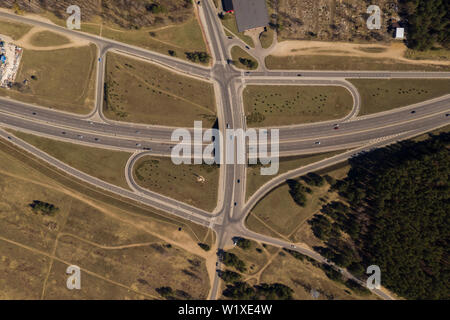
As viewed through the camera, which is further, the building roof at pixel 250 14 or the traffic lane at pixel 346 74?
the traffic lane at pixel 346 74

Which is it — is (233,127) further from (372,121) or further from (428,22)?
(428,22)

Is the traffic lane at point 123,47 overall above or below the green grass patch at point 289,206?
above

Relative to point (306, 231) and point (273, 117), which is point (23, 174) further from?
point (306, 231)

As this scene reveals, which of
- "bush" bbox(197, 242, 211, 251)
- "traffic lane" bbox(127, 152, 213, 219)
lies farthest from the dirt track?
"bush" bbox(197, 242, 211, 251)

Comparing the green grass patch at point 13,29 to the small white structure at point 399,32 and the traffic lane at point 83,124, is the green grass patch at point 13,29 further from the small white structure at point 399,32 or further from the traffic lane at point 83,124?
the small white structure at point 399,32

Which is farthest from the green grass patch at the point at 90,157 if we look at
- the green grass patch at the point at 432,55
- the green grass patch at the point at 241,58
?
the green grass patch at the point at 432,55

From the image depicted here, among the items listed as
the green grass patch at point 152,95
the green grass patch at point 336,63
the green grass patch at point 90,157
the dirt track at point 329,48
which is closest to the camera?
the green grass patch at point 152,95
